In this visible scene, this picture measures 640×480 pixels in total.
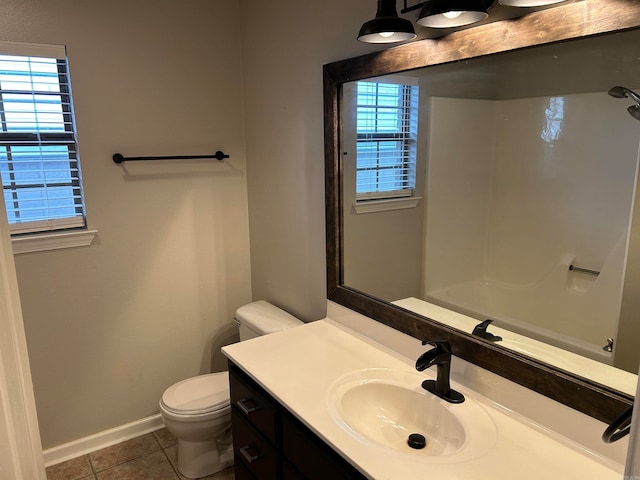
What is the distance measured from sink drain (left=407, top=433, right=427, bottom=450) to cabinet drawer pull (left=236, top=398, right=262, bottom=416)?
0.52 m

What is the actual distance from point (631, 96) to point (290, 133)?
1490mm

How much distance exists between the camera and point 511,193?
1.42 metres

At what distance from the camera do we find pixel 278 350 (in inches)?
71.8

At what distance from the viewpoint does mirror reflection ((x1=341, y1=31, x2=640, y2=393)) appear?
1.18 m

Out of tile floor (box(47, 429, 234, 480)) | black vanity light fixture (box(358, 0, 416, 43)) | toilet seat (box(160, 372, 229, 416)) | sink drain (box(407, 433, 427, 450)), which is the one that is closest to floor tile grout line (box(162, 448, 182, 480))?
tile floor (box(47, 429, 234, 480))

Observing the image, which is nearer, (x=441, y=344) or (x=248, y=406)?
(x=441, y=344)

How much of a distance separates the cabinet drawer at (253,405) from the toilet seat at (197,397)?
41 centimetres

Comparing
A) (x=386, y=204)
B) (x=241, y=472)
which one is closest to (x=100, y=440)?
(x=241, y=472)

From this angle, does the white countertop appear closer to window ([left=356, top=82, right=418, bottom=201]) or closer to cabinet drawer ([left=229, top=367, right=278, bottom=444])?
cabinet drawer ([left=229, top=367, right=278, bottom=444])

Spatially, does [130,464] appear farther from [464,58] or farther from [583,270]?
[464,58]

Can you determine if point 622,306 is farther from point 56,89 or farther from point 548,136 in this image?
point 56,89

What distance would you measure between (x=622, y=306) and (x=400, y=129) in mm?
941

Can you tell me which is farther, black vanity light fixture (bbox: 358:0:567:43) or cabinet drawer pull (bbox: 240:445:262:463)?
cabinet drawer pull (bbox: 240:445:262:463)

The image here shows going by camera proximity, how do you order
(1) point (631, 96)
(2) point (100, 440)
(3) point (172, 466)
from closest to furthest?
(1) point (631, 96) → (3) point (172, 466) → (2) point (100, 440)
